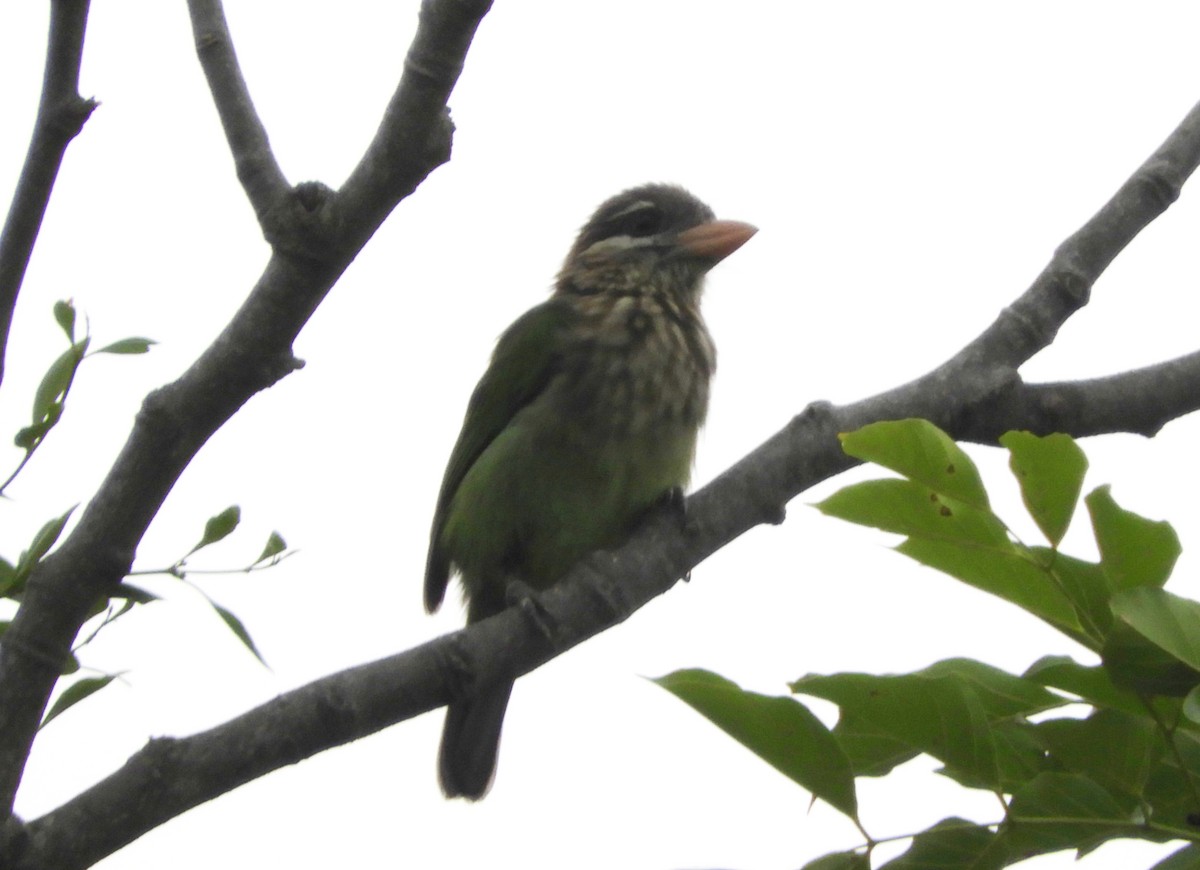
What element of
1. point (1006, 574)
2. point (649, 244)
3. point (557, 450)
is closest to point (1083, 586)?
point (1006, 574)

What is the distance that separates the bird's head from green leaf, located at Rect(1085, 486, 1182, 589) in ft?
9.11

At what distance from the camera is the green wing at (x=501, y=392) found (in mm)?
3789

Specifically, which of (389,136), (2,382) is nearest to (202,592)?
(2,382)

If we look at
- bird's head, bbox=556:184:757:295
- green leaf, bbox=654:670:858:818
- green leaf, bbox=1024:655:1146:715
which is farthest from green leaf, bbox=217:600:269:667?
bird's head, bbox=556:184:757:295

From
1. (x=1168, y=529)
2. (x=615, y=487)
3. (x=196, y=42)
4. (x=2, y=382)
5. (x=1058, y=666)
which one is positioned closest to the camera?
(x=1168, y=529)

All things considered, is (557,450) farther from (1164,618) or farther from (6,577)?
(1164,618)

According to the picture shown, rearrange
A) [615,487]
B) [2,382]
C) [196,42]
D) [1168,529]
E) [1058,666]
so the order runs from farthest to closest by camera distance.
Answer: [615,487] < [196,42] < [2,382] < [1058,666] < [1168,529]

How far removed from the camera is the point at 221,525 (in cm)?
218

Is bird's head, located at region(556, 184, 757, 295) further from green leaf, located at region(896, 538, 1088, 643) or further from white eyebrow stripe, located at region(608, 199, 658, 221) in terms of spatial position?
green leaf, located at region(896, 538, 1088, 643)

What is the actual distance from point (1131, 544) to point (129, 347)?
4.89 feet

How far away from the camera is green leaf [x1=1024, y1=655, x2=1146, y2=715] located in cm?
154

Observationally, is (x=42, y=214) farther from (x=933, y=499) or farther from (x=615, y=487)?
(x=615, y=487)

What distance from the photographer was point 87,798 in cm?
183

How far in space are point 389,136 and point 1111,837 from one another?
1194 millimetres
